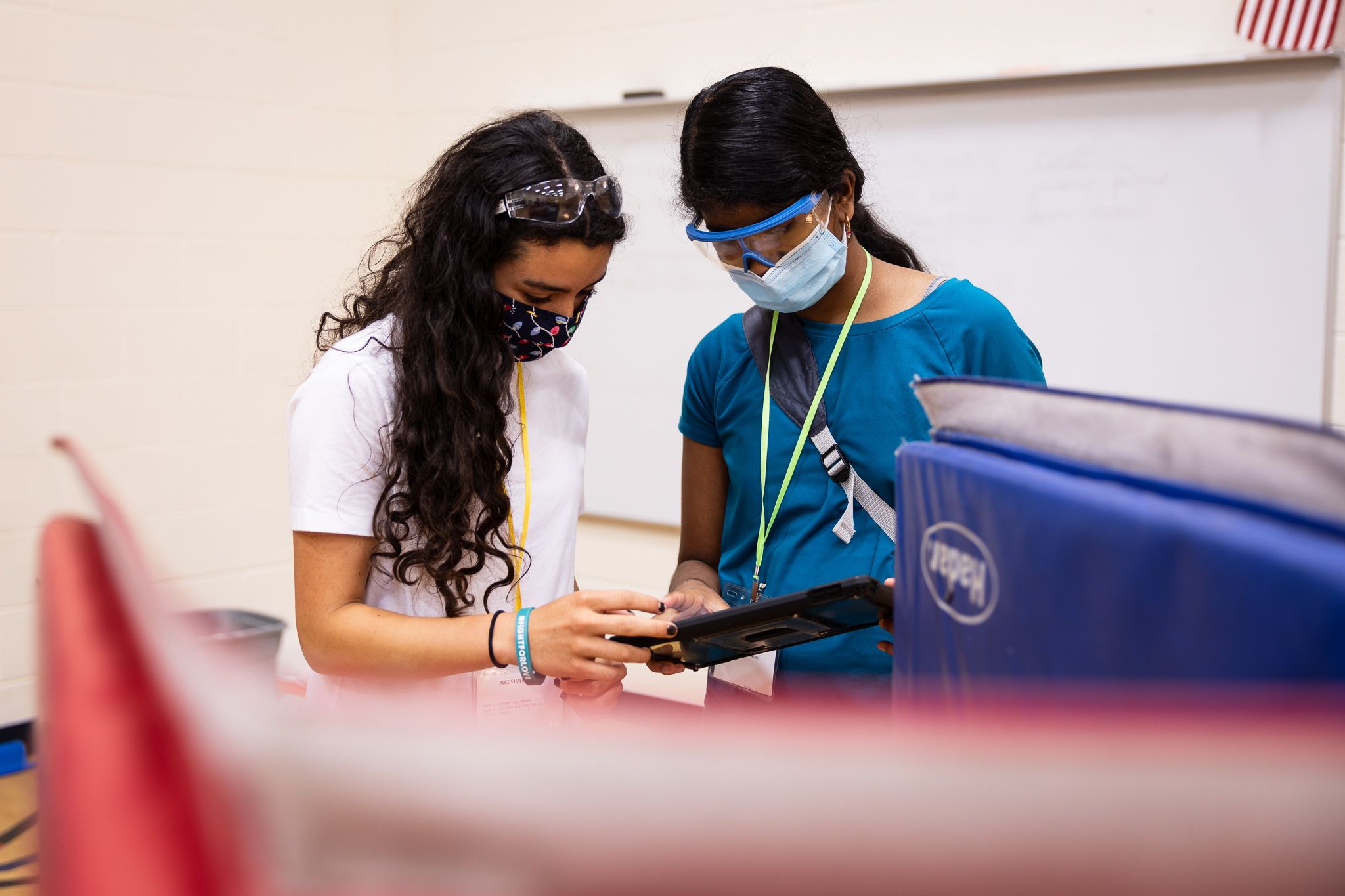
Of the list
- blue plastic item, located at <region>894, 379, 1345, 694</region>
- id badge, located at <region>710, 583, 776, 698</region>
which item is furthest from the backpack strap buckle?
blue plastic item, located at <region>894, 379, 1345, 694</region>

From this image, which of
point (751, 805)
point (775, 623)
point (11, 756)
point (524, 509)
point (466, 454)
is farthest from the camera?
point (11, 756)

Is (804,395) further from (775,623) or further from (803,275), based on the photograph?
(775,623)

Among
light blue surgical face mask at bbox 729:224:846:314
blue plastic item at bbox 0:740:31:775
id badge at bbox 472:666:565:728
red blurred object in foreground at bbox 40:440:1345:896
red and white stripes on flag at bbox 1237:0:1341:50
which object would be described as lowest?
blue plastic item at bbox 0:740:31:775

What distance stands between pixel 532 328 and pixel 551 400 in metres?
0.15

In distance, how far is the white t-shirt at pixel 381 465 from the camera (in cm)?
116

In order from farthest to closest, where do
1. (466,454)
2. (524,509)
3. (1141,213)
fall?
1. (1141,213)
2. (524,509)
3. (466,454)

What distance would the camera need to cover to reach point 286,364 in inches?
136

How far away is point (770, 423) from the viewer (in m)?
1.40

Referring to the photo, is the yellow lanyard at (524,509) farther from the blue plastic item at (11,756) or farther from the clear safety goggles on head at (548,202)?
the blue plastic item at (11,756)

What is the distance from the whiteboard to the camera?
231 centimetres

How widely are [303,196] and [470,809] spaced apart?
Answer: 3.58 meters

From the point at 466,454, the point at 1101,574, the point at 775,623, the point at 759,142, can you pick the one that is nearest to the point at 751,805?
the point at 1101,574

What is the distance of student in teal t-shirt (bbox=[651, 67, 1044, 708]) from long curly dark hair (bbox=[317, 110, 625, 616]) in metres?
0.17

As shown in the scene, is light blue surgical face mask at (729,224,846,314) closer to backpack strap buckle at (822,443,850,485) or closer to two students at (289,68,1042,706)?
two students at (289,68,1042,706)
